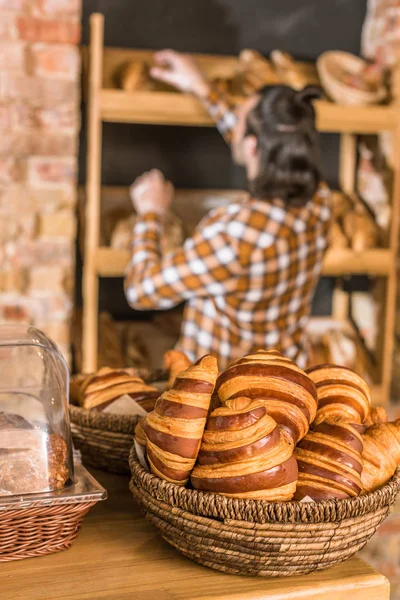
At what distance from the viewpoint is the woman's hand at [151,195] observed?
244 cm

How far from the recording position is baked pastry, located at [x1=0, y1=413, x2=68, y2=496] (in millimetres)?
964

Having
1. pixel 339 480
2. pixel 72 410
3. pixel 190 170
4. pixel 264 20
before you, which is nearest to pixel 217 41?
pixel 264 20

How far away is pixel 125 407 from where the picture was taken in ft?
4.08

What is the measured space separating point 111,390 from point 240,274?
0.98 m

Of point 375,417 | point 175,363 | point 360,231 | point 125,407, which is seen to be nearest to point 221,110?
point 360,231

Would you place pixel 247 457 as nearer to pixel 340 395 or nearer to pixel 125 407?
pixel 340 395

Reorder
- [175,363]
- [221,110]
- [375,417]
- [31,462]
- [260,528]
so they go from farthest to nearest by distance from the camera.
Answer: [221,110] → [175,363] → [375,417] → [31,462] → [260,528]

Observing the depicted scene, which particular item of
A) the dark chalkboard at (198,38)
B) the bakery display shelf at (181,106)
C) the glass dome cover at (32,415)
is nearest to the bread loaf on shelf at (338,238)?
the bakery display shelf at (181,106)

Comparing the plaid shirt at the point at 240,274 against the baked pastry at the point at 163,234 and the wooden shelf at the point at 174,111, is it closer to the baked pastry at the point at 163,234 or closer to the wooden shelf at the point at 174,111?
the baked pastry at the point at 163,234

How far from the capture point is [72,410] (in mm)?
1258

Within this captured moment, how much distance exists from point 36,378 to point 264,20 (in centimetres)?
232

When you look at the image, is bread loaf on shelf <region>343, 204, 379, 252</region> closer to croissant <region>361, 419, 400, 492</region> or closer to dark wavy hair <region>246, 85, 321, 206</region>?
dark wavy hair <region>246, 85, 321, 206</region>

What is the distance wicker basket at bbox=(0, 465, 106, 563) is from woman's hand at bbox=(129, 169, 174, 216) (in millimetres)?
1529

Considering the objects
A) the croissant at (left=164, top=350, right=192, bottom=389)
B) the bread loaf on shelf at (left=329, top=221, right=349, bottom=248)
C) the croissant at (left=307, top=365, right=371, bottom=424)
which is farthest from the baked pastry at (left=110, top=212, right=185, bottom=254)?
the croissant at (left=307, top=365, right=371, bottom=424)
